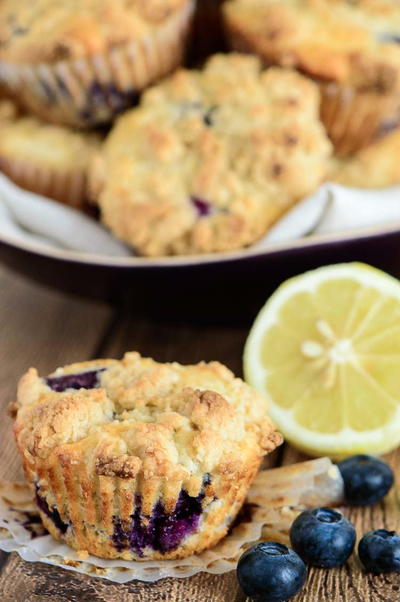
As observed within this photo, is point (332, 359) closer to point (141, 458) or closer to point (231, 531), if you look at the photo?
point (231, 531)

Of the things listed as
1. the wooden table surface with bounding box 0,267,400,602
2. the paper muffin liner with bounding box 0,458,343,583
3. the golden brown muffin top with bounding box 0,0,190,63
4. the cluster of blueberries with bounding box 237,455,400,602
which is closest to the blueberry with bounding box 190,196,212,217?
the wooden table surface with bounding box 0,267,400,602

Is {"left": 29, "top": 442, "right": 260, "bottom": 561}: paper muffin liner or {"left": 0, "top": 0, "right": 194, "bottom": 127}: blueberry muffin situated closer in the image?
{"left": 29, "top": 442, "right": 260, "bottom": 561}: paper muffin liner

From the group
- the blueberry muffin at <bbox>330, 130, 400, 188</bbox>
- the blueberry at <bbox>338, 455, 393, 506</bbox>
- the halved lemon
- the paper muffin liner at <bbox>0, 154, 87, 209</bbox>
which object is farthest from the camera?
the paper muffin liner at <bbox>0, 154, 87, 209</bbox>

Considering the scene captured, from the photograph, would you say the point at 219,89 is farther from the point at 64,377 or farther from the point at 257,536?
the point at 257,536

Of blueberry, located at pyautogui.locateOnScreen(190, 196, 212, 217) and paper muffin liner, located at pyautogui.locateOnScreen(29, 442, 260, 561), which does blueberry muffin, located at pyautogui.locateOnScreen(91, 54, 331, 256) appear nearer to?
blueberry, located at pyautogui.locateOnScreen(190, 196, 212, 217)

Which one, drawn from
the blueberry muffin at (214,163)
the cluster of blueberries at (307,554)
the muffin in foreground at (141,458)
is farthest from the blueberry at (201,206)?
the cluster of blueberries at (307,554)

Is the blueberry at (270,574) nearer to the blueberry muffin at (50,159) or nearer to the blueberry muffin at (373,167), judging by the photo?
the blueberry muffin at (373,167)

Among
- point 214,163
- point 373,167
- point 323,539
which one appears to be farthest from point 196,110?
point 323,539

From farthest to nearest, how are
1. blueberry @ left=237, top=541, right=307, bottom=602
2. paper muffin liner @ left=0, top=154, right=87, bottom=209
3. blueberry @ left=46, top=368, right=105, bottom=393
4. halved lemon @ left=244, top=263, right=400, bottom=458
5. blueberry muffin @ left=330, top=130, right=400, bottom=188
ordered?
paper muffin liner @ left=0, top=154, right=87, bottom=209 → blueberry muffin @ left=330, top=130, right=400, bottom=188 → halved lemon @ left=244, top=263, right=400, bottom=458 → blueberry @ left=46, top=368, right=105, bottom=393 → blueberry @ left=237, top=541, right=307, bottom=602

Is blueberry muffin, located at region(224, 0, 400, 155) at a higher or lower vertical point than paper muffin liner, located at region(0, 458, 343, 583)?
higher
